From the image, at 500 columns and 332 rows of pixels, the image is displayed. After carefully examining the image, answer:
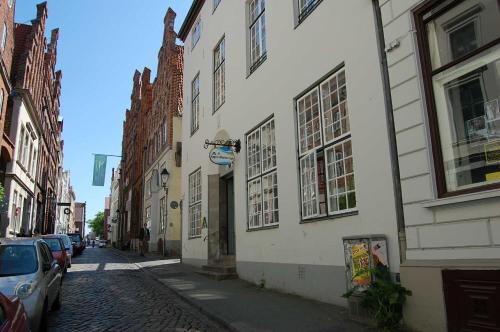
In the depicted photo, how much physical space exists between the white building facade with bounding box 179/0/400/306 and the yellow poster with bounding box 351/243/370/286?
0.05 metres

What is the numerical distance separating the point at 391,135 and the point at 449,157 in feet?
4.38

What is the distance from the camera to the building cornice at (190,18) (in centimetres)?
2061

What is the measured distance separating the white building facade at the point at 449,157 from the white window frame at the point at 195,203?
13.1 meters

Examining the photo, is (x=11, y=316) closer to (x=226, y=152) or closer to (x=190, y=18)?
(x=226, y=152)

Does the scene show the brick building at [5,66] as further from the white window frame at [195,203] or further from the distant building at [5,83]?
the white window frame at [195,203]

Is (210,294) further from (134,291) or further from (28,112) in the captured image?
(28,112)

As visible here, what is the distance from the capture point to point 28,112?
98.1 feet

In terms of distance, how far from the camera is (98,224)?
13375 cm

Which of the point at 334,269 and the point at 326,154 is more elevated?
the point at 326,154

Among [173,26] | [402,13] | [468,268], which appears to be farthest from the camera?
[173,26]

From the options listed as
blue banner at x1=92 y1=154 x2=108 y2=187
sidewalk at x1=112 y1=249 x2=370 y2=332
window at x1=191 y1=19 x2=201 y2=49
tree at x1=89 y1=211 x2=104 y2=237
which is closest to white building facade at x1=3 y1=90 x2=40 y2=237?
blue banner at x1=92 y1=154 x2=108 y2=187

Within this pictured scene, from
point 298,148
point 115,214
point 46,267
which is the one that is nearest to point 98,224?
point 115,214

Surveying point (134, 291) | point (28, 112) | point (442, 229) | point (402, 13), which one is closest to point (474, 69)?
point (402, 13)

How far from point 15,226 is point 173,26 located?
18274 mm
